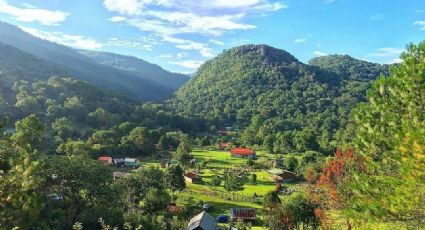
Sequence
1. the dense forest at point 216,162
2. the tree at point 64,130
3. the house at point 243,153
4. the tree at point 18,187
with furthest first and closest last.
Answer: the tree at point 64,130
the house at point 243,153
the dense forest at point 216,162
the tree at point 18,187

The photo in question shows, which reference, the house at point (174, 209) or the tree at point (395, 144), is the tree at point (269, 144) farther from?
the tree at point (395, 144)

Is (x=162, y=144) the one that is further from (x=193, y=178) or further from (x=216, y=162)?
(x=193, y=178)

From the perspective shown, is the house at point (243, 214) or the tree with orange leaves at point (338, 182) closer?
the tree with orange leaves at point (338, 182)

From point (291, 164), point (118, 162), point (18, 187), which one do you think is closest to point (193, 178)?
point (118, 162)

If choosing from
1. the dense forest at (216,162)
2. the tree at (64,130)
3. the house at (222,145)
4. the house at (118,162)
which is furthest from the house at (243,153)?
the tree at (64,130)

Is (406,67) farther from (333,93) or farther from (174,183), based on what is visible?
(333,93)

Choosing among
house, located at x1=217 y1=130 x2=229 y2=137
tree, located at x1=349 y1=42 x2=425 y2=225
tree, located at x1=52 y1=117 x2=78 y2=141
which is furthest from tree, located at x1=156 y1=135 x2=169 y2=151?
tree, located at x1=349 y1=42 x2=425 y2=225

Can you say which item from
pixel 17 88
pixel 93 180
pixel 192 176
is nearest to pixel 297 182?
pixel 192 176
